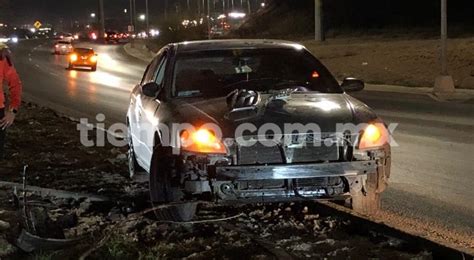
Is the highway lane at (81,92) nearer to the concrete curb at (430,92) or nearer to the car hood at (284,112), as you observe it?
the concrete curb at (430,92)

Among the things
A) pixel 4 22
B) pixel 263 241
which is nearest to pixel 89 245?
pixel 263 241

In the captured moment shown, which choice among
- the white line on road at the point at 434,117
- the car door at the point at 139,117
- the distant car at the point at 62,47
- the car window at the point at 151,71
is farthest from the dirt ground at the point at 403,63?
the distant car at the point at 62,47

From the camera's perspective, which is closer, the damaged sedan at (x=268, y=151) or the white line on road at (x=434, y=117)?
the damaged sedan at (x=268, y=151)

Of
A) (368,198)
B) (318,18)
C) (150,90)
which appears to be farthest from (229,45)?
(318,18)

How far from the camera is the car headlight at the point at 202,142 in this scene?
17.9ft

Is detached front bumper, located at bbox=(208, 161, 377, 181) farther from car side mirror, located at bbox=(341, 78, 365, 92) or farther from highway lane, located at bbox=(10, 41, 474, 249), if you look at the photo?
car side mirror, located at bbox=(341, 78, 365, 92)

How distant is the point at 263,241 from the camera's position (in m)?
5.36

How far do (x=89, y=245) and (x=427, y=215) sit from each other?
3.20 metres

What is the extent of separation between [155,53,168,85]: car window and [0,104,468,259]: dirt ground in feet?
3.98

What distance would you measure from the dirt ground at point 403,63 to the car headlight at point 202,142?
17062mm

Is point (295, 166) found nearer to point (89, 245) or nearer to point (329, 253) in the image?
point (329, 253)

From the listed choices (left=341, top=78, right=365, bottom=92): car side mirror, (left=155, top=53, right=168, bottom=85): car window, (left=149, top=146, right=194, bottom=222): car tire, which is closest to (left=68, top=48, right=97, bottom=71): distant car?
(left=155, top=53, right=168, bottom=85): car window

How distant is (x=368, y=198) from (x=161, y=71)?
2735 millimetres

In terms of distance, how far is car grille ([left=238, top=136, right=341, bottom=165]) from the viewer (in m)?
5.47
